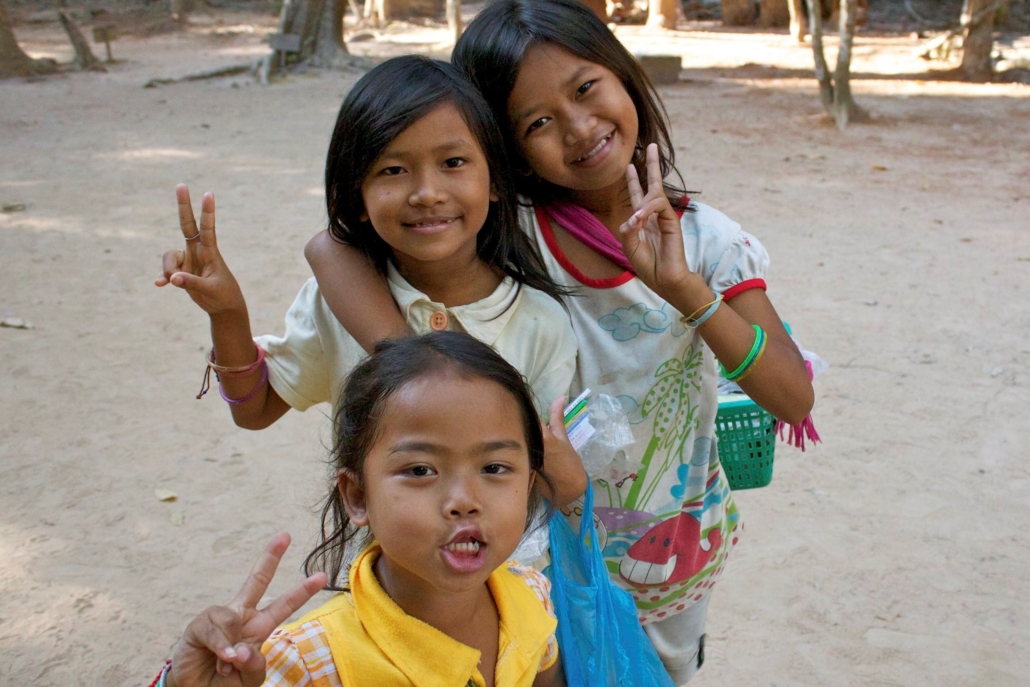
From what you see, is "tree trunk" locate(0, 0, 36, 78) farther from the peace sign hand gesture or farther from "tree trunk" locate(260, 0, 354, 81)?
the peace sign hand gesture

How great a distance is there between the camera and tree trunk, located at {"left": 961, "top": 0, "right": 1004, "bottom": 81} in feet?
34.7

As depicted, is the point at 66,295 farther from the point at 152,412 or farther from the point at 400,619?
the point at 400,619

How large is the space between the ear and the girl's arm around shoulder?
0.26 metres

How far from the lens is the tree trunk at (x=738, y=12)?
642 inches

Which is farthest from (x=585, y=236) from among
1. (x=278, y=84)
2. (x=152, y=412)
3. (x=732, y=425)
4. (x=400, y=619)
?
(x=278, y=84)

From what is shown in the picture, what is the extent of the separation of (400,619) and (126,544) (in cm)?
211

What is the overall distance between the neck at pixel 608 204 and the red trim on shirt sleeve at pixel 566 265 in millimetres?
69

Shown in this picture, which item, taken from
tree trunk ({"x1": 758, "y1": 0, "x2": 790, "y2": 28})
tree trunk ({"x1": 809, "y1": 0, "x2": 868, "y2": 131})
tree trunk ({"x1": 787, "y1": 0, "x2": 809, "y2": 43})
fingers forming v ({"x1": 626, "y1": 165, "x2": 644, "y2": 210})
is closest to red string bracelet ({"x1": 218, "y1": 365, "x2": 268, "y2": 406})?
fingers forming v ({"x1": 626, "y1": 165, "x2": 644, "y2": 210})

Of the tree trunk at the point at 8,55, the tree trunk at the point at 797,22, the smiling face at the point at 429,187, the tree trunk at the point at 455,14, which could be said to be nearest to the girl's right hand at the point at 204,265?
the smiling face at the point at 429,187

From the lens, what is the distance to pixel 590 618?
149cm

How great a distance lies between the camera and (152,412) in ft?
12.6

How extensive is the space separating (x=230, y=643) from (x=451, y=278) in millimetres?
793

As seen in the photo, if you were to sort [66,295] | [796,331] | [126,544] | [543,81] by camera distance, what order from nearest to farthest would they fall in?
[543,81] < [126,544] < [796,331] < [66,295]

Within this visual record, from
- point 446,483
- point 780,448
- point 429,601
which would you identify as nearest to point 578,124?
point 446,483
